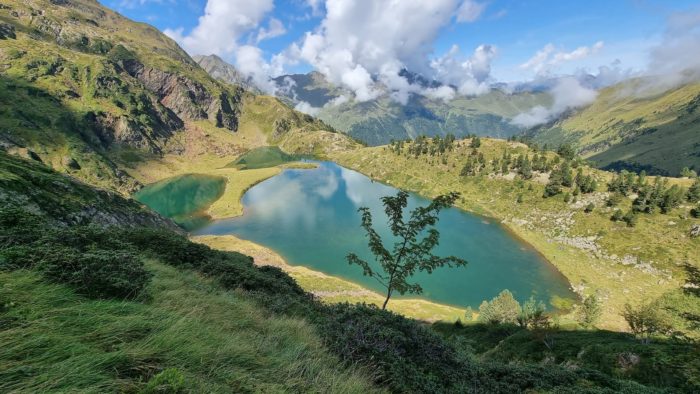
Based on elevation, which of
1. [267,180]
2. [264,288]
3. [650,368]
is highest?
[267,180]

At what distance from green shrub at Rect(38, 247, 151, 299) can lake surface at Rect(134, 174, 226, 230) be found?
99.0 meters

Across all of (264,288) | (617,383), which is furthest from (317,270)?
(617,383)

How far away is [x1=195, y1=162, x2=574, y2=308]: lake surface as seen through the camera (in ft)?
227

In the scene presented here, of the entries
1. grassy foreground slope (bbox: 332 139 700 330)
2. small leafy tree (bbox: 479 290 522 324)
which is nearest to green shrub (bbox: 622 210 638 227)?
grassy foreground slope (bbox: 332 139 700 330)

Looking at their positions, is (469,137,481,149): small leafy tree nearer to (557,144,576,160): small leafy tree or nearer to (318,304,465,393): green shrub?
(557,144,576,160): small leafy tree

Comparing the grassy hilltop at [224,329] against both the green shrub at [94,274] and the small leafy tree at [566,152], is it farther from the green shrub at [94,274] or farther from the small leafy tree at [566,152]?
the small leafy tree at [566,152]

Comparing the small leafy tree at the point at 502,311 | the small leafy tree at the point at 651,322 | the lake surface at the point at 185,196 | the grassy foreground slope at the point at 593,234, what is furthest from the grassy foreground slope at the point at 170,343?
the lake surface at the point at 185,196

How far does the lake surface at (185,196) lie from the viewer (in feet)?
354

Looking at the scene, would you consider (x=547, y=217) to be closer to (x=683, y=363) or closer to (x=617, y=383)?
(x=683, y=363)

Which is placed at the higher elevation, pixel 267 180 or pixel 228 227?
pixel 267 180

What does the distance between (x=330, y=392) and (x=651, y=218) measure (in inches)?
4660

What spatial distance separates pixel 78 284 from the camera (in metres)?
6.30

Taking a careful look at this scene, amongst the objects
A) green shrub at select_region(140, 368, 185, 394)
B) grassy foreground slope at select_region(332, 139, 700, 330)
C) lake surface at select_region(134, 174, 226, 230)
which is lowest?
grassy foreground slope at select_region(332, 139, 700, 330)

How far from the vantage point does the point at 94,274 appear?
6586 millimetres
